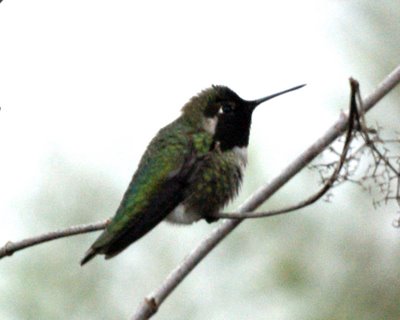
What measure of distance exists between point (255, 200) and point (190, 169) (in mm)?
1264

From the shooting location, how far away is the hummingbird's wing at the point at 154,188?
18.0 feet

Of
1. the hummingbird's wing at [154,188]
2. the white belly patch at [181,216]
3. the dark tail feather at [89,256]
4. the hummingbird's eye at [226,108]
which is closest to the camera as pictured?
the dark tail feather at [89,256]

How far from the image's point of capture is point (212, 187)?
606cm

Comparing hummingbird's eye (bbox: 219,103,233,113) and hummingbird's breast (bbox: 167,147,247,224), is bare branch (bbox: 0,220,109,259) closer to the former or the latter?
hummingbird's breast (bbox: 167,147,247,224)

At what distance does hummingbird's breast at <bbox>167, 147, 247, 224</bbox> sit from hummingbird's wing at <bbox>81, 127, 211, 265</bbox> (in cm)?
6

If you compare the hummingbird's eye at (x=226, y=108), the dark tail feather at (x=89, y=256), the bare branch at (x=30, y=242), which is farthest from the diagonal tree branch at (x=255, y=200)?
the hummingbird's eye at (x=226, y=108)

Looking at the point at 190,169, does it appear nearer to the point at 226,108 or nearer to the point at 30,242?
the point at 226,108

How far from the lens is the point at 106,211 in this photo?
13.1m

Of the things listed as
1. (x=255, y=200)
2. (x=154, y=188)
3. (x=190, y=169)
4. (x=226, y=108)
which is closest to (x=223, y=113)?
(x=226, y=108)

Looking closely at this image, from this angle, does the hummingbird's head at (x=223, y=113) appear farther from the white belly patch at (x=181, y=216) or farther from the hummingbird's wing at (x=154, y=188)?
the white belly patch at (x=181, y=216)

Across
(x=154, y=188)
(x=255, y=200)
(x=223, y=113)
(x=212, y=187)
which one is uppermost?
(x=255, y=200)

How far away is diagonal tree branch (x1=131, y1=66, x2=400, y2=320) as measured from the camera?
14.8 ft

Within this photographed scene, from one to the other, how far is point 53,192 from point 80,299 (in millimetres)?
1624

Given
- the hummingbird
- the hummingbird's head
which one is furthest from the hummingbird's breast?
the hummingbird's head
